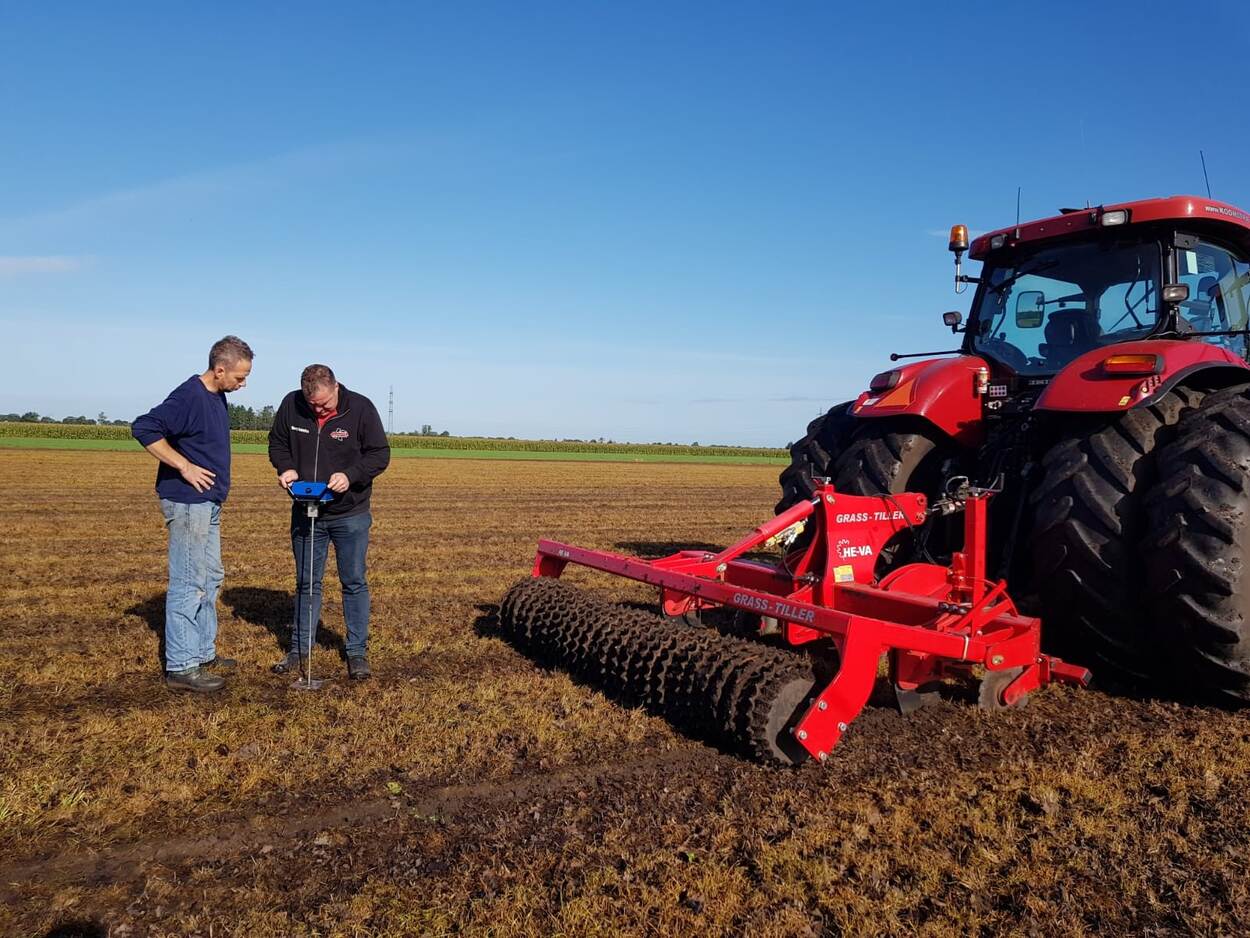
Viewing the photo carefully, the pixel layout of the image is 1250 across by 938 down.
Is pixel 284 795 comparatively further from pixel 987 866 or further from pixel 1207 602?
pixel 1207 602

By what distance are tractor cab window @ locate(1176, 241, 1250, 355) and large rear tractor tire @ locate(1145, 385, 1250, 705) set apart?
1356 millimetres

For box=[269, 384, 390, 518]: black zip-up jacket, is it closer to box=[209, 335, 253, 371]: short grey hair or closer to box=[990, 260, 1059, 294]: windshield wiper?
box=[209, 335, 253, 371]: short grey hair

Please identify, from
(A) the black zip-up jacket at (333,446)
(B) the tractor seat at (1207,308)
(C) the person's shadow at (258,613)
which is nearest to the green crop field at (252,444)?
(C) the person's shadow at (258,613)

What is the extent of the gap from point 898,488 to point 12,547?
9.79 meters

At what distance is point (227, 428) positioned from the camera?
198 inches

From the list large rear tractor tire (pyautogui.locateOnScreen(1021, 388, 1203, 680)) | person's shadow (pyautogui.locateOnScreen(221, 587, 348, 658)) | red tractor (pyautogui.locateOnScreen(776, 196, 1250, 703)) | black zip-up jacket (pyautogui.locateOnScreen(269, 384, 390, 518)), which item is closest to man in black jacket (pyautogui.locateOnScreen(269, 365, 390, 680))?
black zip-up jacket (pyautogui.locateOnScreen(269, 384, 390, 518))

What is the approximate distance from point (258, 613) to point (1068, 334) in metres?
5.87

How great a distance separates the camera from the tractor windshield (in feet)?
17.6

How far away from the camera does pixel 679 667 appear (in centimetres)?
427

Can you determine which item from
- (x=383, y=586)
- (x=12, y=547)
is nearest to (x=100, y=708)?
(x=383, y=586)

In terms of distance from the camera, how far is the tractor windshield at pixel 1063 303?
5.37 m

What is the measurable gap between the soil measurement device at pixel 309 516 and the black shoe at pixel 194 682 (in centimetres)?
40

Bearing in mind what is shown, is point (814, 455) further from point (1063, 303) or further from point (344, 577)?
point (344, 577)

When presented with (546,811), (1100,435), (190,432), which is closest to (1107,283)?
(1100,435)
